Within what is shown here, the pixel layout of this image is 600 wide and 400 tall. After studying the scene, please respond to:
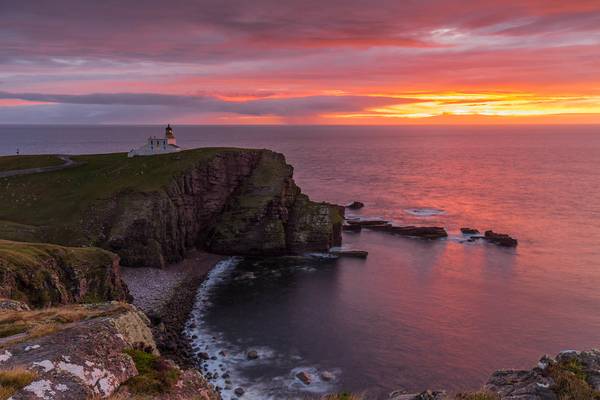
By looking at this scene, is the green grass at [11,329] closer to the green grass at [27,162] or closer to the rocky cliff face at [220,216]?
the rocky cliff face at [220,216]

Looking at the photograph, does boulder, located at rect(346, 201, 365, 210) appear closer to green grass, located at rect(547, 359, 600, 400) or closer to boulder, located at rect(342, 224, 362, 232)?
boulder, located at rect(342, 224, 362, 232)

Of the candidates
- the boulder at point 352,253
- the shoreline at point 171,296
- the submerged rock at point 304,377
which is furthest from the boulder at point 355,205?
the submerged rock at point 304,377

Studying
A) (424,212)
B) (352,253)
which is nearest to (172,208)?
(352,253)

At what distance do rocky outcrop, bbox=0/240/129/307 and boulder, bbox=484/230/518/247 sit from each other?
2382 inches

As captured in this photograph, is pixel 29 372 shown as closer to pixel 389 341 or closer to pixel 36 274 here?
pixel 36 274

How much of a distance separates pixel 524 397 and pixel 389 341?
107 ft

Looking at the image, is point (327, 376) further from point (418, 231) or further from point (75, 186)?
point (75, 186)

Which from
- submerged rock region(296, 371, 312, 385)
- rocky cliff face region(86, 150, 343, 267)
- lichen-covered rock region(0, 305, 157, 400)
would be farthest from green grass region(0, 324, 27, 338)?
rocky cliff face region(86, 150, 343, 267)

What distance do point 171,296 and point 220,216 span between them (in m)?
25.5

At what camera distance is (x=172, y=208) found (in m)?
70.6

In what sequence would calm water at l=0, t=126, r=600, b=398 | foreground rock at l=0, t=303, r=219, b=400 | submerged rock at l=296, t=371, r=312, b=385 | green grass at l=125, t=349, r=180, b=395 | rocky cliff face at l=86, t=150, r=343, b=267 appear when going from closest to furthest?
foreground rock at l=0, t=303, r=219, b=400 < green grass at l=125, t=349, r=180, b=395 < submerged rock at l=296, t=371, r=312, b=385 < calm water at l=0, t=126, r=600, b=398 < rocky cliff face at l=86, t=150, r=343, b=267

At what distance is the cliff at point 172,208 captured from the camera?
210 ft

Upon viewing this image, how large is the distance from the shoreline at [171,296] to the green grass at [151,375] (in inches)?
1025

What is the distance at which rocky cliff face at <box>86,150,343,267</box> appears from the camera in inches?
2554
